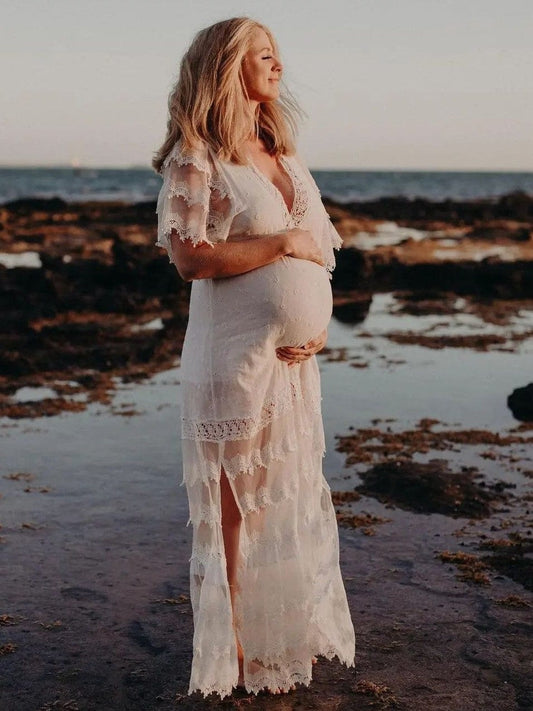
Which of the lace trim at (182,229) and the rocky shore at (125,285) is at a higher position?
the lace trim at (182,229)

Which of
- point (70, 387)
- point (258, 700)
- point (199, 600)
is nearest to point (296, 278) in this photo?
point (199, 600)

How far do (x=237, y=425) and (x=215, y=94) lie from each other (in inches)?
44.1

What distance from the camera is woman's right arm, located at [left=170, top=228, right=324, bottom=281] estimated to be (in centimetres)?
323

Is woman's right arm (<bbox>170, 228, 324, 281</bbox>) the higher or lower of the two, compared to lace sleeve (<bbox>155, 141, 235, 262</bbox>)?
lower

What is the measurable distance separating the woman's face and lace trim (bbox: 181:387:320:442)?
105 cm

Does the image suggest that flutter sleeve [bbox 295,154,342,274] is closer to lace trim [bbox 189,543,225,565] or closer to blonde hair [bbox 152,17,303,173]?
blonde hair [bbox 152,17,303,173]

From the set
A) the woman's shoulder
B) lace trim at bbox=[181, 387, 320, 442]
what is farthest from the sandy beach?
the woman's shoulder

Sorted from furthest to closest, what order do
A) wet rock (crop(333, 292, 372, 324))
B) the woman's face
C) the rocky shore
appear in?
wet rock (crop(333, 292, 372, 324)) → the rocky shore → the woman's face

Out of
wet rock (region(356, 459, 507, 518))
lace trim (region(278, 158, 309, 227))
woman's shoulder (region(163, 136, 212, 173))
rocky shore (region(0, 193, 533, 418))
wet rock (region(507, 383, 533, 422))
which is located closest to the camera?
woman's shoulder (region(163, 136, 212, 173))

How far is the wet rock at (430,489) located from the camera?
592cm

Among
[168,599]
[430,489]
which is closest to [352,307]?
[430,489]

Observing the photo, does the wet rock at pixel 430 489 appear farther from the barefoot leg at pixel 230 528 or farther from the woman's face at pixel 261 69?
the woman's face at pixel 261 69

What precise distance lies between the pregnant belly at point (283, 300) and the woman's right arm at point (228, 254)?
5cm

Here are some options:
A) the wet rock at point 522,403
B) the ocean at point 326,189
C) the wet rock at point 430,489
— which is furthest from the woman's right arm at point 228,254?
the ocean at point 326,189
